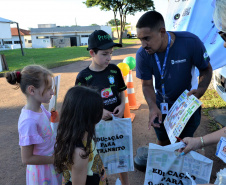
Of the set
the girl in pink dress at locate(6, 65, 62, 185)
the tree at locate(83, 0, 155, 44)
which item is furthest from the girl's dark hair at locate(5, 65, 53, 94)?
the tree at locate(83, 0, 155, 44)

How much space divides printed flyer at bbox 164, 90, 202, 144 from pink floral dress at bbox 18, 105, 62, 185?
1.18 meters

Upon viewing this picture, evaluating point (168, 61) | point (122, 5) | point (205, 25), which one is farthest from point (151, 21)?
point (122, 5)

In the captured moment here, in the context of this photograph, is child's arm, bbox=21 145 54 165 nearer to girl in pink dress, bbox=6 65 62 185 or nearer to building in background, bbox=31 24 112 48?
girl in pink dress, bbox=6 65 62 185

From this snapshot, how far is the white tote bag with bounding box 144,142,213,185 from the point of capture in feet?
5.17

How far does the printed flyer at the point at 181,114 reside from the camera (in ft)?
5.79

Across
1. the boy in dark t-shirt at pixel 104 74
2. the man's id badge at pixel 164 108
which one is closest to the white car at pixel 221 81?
the man's id badge at pixel 164 108

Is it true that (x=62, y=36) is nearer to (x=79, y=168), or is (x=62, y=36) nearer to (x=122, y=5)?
(x=122, y=5)

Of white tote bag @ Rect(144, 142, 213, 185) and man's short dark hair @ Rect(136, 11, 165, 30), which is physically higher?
man's short dark hair @ Rect(136, 11, 165, 30)

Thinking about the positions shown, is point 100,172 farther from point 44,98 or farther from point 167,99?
point 167,99

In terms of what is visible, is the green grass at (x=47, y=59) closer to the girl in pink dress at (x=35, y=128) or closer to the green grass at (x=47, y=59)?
the green grass at (x=47, y=59)

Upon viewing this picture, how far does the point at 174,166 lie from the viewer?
5.47 feet

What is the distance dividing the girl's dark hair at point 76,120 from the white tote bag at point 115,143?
0.71m

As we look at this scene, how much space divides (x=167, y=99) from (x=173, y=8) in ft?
9.61

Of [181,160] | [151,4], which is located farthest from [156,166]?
[151,4]
